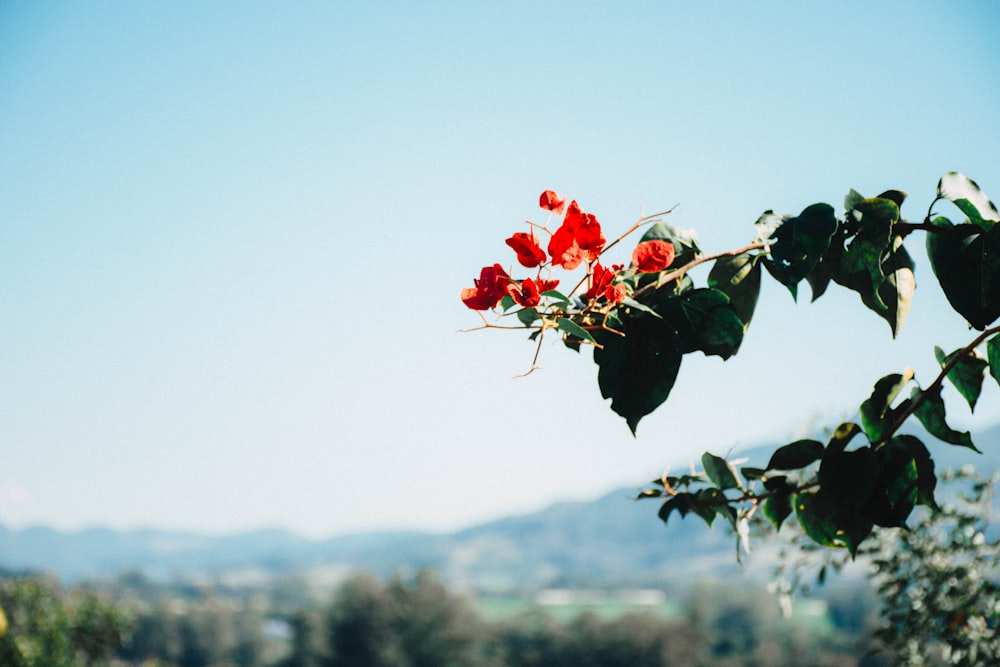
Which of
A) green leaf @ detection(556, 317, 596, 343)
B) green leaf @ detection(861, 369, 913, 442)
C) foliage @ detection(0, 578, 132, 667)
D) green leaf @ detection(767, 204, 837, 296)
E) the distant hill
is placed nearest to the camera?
green leaf @ detection(556, 317, 596, 343)

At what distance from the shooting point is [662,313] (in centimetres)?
66

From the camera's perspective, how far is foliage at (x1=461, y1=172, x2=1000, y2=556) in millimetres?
624

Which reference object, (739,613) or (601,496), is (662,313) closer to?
(739,613)

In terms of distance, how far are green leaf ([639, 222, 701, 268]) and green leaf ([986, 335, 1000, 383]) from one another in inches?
11.1

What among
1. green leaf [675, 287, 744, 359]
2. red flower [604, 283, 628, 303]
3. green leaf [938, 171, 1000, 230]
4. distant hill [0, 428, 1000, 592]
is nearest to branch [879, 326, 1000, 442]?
green leaf [938, 171, 1000, 230]

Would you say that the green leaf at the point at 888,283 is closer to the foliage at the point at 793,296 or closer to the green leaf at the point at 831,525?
the foliage at the point at 793,296

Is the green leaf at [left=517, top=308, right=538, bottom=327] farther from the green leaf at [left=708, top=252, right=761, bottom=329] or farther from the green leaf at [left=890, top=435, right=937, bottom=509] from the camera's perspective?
the green leaf at [left=890, top=435, right=937, bottom=509]

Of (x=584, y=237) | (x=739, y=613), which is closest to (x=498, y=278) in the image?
(x=584, y=237)

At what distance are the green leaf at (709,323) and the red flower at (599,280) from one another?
0.08 metres

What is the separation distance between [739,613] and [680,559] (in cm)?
8640

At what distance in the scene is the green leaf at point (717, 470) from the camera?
758 mm

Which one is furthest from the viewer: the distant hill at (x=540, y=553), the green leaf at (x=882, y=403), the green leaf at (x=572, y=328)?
the distant hill at (x=540, y=553)

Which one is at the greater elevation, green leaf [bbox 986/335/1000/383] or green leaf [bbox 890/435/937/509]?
green leaf [bbox 986/335/1000/383]

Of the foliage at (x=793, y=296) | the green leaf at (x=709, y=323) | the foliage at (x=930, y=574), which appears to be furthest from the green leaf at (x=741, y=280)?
the foliage at (x=930, y=574)
